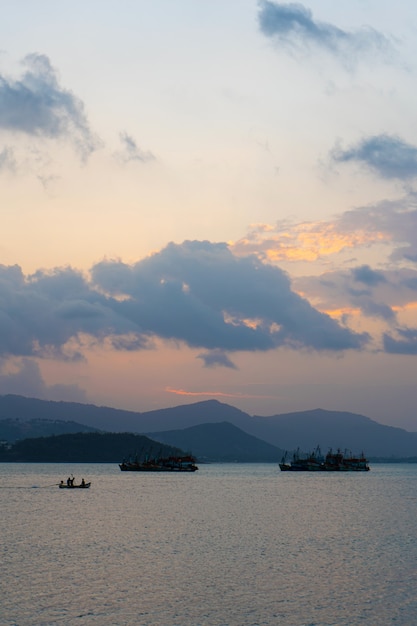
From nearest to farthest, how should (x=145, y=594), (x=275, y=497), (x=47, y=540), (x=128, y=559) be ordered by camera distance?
(x=145, y=594) → (x=128, y=559) → (x=47, y=540) → (x=275, y=497)

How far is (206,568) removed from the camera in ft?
235

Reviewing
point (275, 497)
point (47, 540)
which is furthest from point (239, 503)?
point (47, 540)

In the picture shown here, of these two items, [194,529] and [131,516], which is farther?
[131,516]

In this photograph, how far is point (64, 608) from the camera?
54.2m

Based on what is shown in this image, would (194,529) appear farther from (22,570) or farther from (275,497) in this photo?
(275,497)

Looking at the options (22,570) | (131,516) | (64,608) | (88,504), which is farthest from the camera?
(88,504)

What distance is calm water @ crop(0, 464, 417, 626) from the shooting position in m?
53.5

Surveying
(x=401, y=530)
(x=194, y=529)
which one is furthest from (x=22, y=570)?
(x=401, y=530)

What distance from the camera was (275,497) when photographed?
592ft

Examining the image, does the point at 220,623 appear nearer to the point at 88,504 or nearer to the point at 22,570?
the point at 22,570

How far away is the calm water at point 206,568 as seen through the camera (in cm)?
5347

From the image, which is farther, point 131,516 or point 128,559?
point 131,516

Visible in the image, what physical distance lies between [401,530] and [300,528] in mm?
13949

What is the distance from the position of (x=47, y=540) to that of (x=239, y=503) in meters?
70.8
